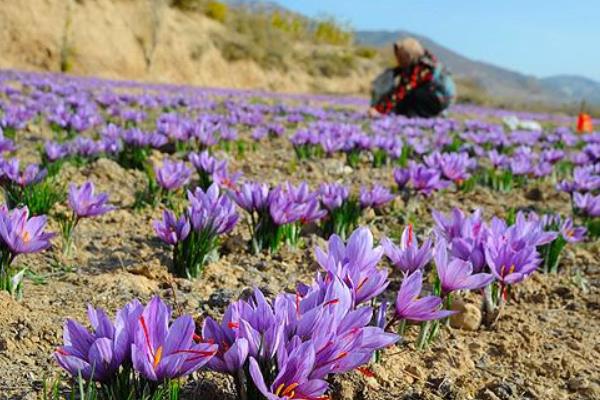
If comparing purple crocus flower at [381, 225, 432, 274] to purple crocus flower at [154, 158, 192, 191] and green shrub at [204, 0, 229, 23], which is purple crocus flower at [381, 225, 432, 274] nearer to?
purple crocus flower at [154, 158, 192, 191]

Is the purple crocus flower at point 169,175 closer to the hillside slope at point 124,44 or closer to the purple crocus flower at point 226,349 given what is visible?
the purple crocus flower at point 226,349

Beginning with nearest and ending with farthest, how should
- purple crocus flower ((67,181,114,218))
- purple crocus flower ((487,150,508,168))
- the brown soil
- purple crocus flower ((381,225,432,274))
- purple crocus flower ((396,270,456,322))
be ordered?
1. purple crocus flower ((396,270,456,322))
2. the brown soil
3. purple crocus flower ((381,225,432,274))
4. purple crocus flower ((67,181,114,218))
5. purple crocus flower ((487,150,508,168))

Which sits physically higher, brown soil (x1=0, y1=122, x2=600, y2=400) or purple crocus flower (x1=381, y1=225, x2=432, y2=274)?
purple crocus flower (x1=381, y1=225, x2=432, y2=274)

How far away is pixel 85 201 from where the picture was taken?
90.0 inches

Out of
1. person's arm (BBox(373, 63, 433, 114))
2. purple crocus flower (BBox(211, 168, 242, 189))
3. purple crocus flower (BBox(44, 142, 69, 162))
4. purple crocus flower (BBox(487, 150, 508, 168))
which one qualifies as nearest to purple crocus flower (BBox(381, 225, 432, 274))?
purple crocus flower (BBox(211, 168, 242, 189))

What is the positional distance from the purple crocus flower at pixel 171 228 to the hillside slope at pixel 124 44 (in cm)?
1833

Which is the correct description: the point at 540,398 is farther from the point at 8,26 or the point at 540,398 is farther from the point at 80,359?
the point at 8,26

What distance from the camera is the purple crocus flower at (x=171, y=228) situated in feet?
6.79

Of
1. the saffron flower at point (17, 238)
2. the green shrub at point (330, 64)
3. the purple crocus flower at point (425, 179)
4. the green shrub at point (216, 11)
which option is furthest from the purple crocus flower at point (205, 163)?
the green shrub at point (330, 64)

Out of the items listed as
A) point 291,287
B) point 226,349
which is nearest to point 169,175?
point 291,287

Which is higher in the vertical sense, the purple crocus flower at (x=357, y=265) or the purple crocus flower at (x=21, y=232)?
the purple crocus flower at (x=357, y=265)

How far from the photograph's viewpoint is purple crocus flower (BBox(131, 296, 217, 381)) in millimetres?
1078

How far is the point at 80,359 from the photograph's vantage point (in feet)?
3.59

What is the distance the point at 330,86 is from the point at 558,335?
32.0 m
